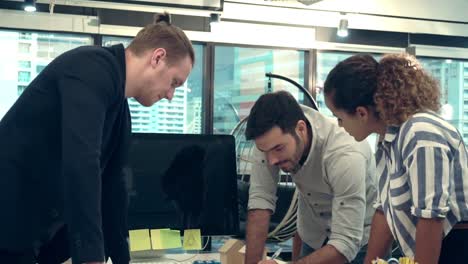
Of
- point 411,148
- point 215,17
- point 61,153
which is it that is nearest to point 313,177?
point 411,148

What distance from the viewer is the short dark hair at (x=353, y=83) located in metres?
1.52

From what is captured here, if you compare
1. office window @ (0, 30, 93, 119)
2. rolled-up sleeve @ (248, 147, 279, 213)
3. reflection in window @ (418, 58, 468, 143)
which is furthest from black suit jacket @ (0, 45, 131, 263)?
reflection in window @ (418, 58, 468, 143)

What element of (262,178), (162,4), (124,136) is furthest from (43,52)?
(124,136)

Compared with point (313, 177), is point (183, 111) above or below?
above

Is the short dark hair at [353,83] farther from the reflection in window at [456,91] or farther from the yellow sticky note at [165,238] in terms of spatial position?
the reflection in window at [456,91]

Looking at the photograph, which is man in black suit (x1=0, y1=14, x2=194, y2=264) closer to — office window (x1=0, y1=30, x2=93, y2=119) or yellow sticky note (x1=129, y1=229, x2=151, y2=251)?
yellow sticky note (x1=129, y1=229, x2=151, y2=251)

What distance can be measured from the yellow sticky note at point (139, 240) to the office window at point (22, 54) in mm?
1642

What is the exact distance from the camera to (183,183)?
7.20 feet

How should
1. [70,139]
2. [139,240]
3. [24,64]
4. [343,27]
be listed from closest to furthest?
[70,139] < [139,240] < [24,64] < [343,27]

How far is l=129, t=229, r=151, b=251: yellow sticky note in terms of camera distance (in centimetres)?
213

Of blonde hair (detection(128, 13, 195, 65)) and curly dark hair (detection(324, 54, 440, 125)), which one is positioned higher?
blonde hair (detection(128, 13, 195, 65))

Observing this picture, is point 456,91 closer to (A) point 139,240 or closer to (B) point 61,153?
(A) point 139,240

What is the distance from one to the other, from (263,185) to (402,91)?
715 millimetres

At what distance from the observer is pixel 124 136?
58.8 inches
